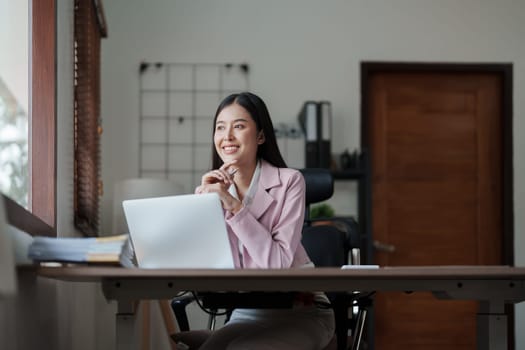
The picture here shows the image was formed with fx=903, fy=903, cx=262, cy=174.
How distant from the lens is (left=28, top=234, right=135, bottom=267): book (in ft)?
6.31

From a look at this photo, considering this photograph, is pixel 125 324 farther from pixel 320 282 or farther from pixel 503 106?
pixel 503 106

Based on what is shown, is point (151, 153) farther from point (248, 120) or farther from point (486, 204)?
point (248, 120)

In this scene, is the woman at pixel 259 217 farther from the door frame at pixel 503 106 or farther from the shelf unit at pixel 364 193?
the door frame at pixel 503 106

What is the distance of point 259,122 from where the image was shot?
8.56 ft

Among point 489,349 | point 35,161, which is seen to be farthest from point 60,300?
point 489,349

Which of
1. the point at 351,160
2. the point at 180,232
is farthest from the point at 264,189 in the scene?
the point at 351,160

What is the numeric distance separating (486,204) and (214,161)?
3.46m

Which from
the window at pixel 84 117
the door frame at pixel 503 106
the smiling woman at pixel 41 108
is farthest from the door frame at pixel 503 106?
the smiling woman at pixel 41 108

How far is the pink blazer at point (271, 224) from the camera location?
2344 mm

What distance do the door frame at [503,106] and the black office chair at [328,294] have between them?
2298 mm

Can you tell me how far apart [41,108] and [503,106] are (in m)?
3.59

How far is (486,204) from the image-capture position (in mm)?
5730

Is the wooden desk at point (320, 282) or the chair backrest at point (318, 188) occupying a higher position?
the chair backrest at point (318, 188)

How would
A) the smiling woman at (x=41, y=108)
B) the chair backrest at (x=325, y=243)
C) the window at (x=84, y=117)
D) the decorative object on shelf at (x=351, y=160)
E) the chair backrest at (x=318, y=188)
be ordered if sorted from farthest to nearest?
the decorative object on shelf at (x=351, y=160) < the window at (x=84, y=117) < the chair backrest at (x=325, y=243) < the chair backrest at (x=318, y=188) < the smiling woman at (x=41, y=108)
